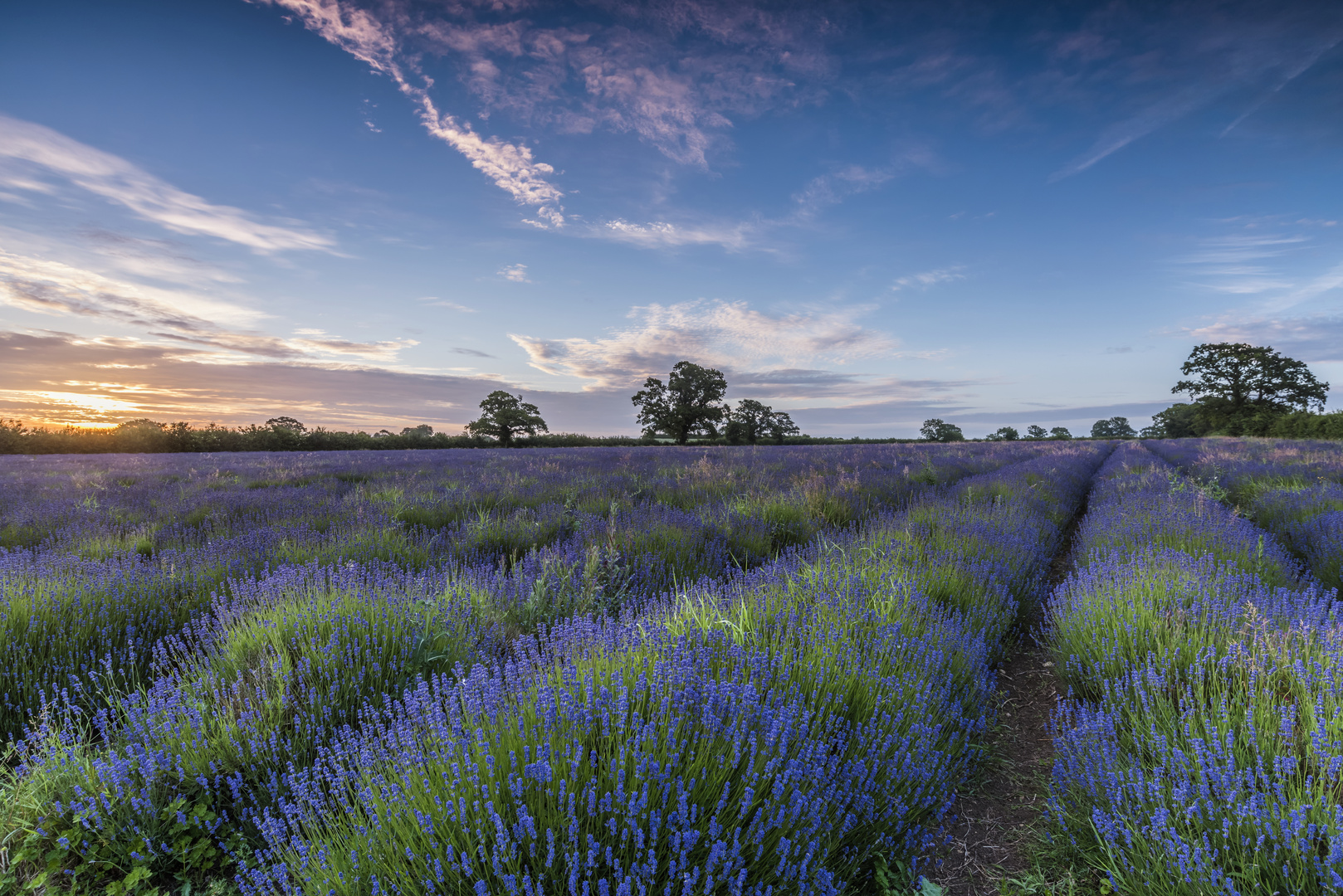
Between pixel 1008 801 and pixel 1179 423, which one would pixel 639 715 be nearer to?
pixel 1008 801

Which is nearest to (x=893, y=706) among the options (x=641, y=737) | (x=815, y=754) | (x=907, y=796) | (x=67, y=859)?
(x=907, y=796)

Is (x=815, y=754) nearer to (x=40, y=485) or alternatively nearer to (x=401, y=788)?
(x=401, y=788)

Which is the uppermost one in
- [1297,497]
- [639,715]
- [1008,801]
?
[1297,497]

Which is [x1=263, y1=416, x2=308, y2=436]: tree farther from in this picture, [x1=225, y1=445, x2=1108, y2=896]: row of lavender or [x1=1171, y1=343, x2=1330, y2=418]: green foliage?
[x1=1171, y1=343, x2=1330, y2=418]: green foliage

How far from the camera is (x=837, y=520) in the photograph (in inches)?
274

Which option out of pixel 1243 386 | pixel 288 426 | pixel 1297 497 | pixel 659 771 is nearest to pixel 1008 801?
pixel 659 771

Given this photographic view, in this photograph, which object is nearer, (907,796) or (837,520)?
(907,796)

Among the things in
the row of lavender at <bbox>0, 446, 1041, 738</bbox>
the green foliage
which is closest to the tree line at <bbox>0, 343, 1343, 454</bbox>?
the green foliage

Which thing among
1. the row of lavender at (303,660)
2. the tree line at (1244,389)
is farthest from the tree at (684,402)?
the row of lavender at (303,660)

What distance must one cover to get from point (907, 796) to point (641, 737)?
138 centimetres

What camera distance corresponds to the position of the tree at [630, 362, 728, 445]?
46.3 m

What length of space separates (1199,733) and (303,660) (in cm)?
385

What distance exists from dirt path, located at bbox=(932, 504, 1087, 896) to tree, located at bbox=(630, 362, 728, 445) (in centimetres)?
4218

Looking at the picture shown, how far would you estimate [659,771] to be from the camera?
162 cm
